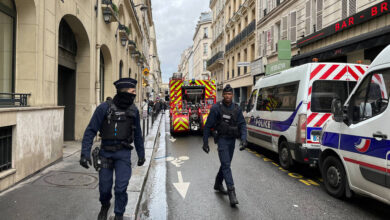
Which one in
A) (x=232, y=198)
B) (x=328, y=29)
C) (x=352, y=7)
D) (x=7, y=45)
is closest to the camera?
(x=232, y=198)

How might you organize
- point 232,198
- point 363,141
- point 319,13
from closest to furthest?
point 363,141 → point 232,198 → point 319,13

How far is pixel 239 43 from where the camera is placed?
28.3 meters

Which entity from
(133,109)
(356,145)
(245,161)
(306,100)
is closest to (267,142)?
(245,161)

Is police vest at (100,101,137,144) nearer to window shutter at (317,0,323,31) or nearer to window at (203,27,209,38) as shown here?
window shutter at (317,0,323,31)

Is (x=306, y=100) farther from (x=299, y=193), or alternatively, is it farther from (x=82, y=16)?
(x=82, y=16)

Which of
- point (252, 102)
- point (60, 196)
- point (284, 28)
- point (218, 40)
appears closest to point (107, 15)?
point (252, 102)

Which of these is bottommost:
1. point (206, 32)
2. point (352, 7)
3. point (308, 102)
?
point (308, 102)

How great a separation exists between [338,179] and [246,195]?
155 centimetres

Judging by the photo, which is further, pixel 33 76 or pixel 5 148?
pixel 33 76

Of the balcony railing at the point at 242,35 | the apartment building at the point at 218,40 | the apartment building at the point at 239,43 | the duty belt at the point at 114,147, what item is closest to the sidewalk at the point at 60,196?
the duty belt at the point at 114,147

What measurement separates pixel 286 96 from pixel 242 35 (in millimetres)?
21413

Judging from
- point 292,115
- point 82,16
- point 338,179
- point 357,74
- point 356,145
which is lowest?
point 338,179

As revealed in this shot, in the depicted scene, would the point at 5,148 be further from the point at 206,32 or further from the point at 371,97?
the point at 206,32

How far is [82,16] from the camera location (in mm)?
9242
